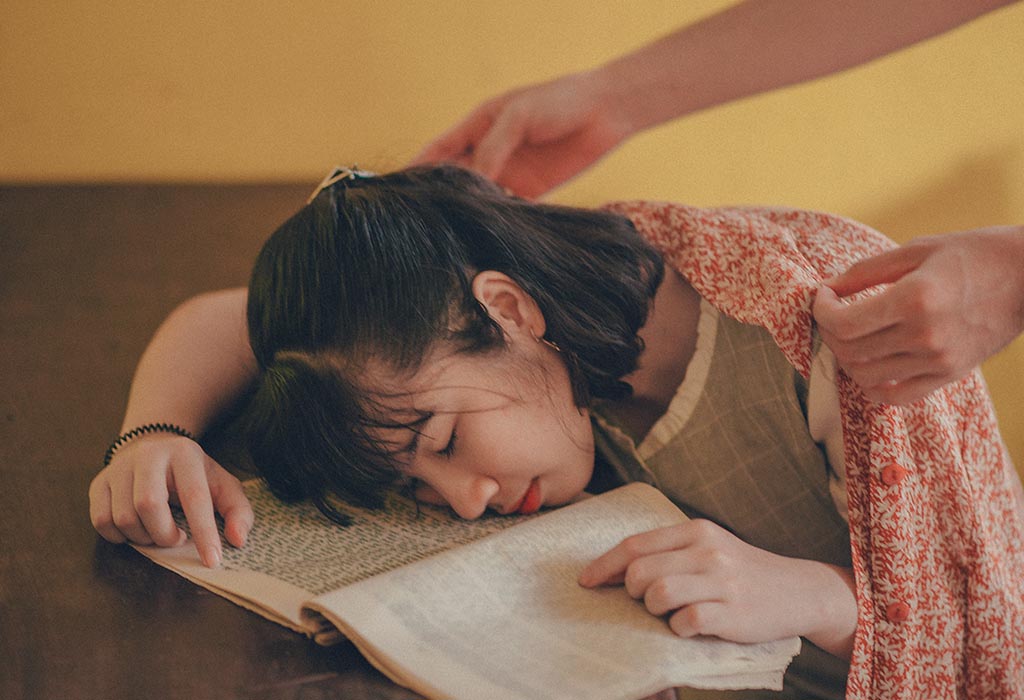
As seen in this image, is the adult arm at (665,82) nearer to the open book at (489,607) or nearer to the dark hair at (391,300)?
the dark hair at (391,300)

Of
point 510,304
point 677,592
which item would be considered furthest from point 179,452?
point 677,592

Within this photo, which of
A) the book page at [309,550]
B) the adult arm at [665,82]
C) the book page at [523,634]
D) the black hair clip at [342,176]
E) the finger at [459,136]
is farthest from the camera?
the finger at [459,136]

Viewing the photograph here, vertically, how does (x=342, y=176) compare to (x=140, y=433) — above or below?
above

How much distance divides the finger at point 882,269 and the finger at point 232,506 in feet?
1.53

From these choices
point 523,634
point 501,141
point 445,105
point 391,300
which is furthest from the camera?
point 445,105

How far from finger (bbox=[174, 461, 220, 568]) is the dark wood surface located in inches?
1.0

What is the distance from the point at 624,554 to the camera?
0.57 meters

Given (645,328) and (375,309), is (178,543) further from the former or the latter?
(645,328)

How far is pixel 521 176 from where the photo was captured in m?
1.16

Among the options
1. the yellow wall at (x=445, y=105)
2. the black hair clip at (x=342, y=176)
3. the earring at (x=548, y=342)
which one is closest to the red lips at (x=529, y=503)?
the earring at (x=548, y=342)

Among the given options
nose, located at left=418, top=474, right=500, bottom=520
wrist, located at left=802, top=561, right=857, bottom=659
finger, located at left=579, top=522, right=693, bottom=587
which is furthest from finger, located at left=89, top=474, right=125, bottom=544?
wrist, located at left=802, top=561, right=857, bottom=659

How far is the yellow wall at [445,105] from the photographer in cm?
151

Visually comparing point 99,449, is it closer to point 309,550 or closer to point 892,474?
point 309,550

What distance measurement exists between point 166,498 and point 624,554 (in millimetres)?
322
